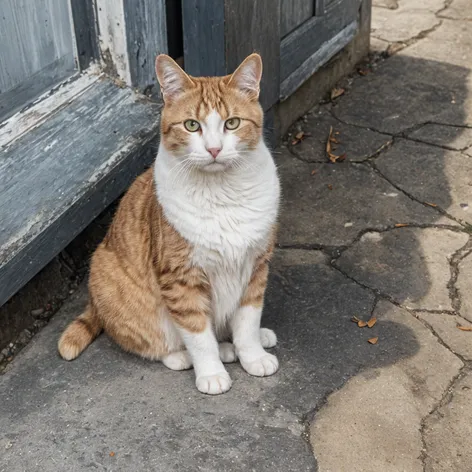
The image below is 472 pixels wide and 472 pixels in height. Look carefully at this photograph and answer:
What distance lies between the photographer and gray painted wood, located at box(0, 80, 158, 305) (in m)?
2.62

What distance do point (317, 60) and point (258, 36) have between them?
74 cm

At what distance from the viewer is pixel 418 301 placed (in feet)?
9.67

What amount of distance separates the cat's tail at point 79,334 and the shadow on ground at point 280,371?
4cm

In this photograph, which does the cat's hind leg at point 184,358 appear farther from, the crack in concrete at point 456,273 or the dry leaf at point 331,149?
the dry leaf at point 331,149

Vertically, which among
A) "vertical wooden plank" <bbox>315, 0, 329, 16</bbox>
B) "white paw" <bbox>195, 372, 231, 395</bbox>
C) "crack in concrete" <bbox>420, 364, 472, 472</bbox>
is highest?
"vertical wooden plank" <bbox>315, 0, 329, 16</bbox>

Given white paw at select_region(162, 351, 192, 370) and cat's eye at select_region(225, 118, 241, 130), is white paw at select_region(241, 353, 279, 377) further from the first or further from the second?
cat's eye at select_region(225, 118, 241, 130)

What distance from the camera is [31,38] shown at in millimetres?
2883

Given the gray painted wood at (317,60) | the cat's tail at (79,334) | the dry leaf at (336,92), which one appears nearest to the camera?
the cat's tail at (79,334)

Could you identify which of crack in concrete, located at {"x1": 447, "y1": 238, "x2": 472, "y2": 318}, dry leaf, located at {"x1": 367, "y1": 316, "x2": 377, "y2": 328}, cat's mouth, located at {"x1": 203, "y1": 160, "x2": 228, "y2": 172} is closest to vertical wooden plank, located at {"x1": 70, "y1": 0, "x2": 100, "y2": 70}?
cat's mouth, located at {"x1": 203, "y1": 160, "x2": 228, "y2": 172}

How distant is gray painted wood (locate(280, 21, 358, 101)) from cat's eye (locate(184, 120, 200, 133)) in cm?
152

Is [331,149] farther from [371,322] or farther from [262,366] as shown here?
[262,366]

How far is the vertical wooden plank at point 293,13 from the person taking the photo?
3746mm

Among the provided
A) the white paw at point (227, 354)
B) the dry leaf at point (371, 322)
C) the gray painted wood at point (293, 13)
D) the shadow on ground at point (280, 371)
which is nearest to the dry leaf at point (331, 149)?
the shadow on ground at point (280, 371)

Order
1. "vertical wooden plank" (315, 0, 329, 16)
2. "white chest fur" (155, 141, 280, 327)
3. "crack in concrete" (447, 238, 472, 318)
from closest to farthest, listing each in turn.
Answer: "white chest fur" (155, 141, 280, 327), "crack in concrete" (447, 238, 472, 318), "vertical wooden plank" (315, 0, 329, 16)
